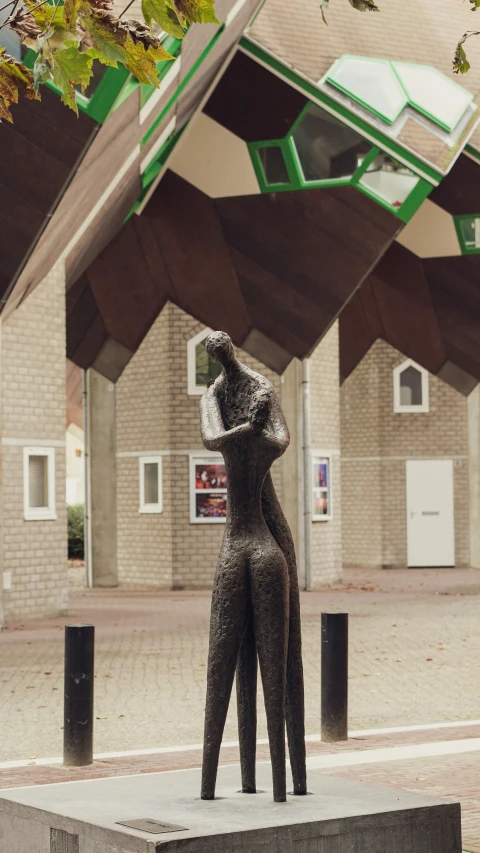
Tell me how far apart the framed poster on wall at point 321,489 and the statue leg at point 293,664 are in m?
18.3

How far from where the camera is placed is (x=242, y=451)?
628cm

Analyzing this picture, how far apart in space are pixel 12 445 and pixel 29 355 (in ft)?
4.50

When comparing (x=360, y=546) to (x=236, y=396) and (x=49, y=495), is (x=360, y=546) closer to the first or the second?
(x=49, y=495)

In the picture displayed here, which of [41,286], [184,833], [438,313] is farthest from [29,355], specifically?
[184,833]

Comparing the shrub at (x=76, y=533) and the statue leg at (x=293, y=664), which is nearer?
the statue leg at (x=293, y=664)

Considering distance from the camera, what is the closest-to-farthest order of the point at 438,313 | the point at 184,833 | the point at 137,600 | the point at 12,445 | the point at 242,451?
the point at 184,833 < the point at 242,451 < the point at 12,445 < the point at 137,600 < the point at 438,313

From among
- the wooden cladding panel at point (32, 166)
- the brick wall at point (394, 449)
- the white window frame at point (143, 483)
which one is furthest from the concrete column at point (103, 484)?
the wooden cladding panel at point (32, 166)

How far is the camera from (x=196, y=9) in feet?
15.3

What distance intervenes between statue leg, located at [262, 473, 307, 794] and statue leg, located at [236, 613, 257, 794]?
0.55ft

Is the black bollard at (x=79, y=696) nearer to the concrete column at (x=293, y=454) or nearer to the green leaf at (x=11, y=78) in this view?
the green leaf at (x=11, y=78)

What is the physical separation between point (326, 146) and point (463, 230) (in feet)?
19.8

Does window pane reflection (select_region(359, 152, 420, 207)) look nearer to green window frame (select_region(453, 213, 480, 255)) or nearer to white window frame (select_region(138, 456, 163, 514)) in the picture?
green window frame (select_region(453, 213, 480, 255))

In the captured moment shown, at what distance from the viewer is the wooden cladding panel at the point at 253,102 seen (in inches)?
845

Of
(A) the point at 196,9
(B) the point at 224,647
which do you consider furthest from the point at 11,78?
(B) the point at 224,647
